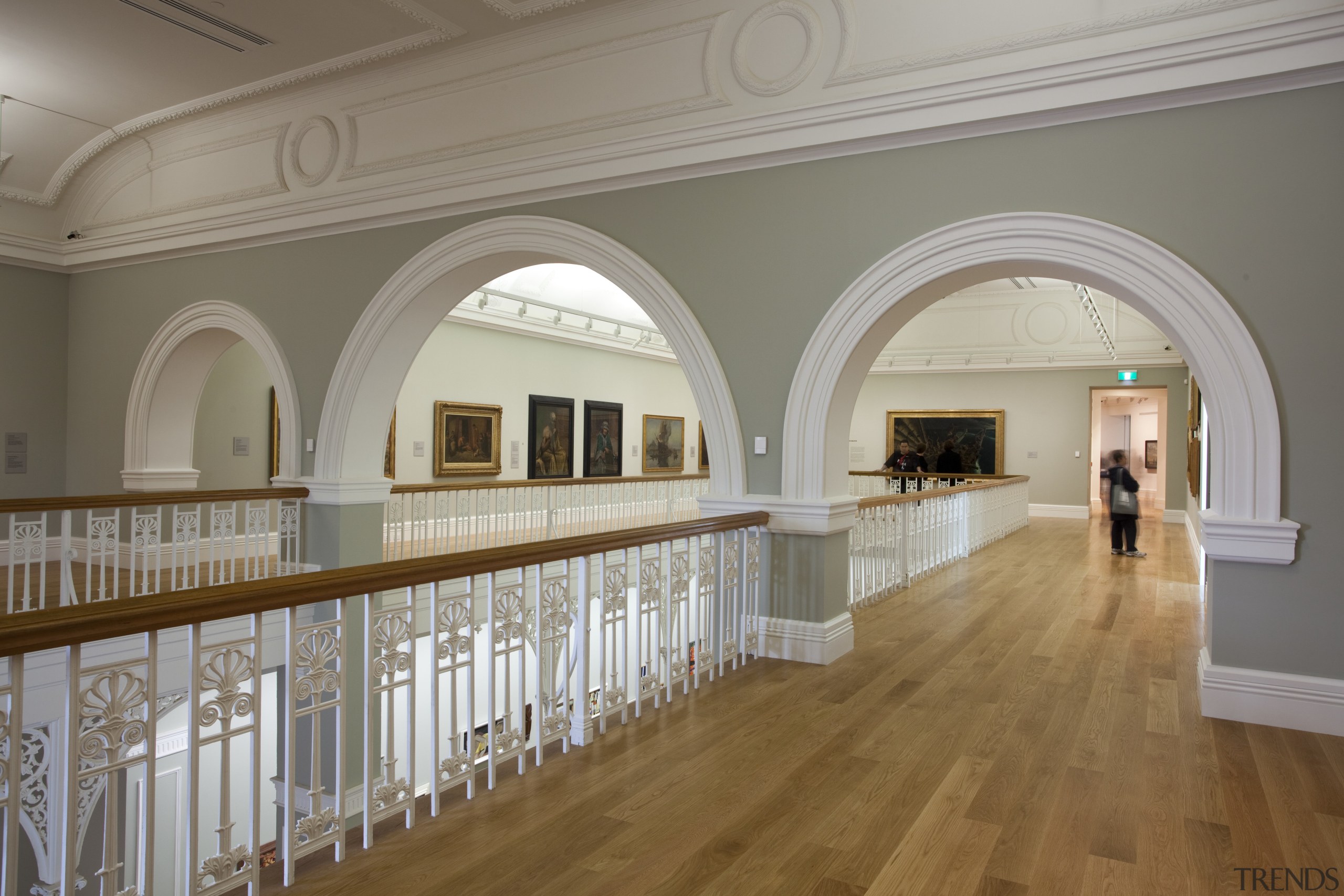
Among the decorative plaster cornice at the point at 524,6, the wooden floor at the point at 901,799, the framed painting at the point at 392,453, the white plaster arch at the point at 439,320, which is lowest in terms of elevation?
the wooden floor at the point at 901,799

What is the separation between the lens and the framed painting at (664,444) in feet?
59.9

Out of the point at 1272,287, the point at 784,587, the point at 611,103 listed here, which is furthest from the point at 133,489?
the point at 1272,287

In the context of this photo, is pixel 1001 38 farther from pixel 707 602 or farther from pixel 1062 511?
pixel 1062 511

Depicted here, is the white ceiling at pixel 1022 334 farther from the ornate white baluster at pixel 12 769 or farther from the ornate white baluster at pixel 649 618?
the ornate white baluster at pixel 12 769

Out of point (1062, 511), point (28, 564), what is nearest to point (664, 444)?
point (1062, 511)

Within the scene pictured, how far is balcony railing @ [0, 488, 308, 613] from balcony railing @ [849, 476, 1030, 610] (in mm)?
5542

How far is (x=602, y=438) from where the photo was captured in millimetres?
16719

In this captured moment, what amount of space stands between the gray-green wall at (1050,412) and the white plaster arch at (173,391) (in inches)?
600

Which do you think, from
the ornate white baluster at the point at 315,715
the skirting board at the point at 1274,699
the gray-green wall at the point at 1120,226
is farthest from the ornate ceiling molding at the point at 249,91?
the skirting board at the point at 1274,699

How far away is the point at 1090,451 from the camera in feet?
62.0

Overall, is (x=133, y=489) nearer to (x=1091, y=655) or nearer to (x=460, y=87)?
(x=460, y=87)

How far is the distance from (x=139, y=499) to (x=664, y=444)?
12.0 meters

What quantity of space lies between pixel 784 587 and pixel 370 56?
599cm

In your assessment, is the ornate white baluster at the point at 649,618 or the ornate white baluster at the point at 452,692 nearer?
the ornate white baluster at the point at 452,692
